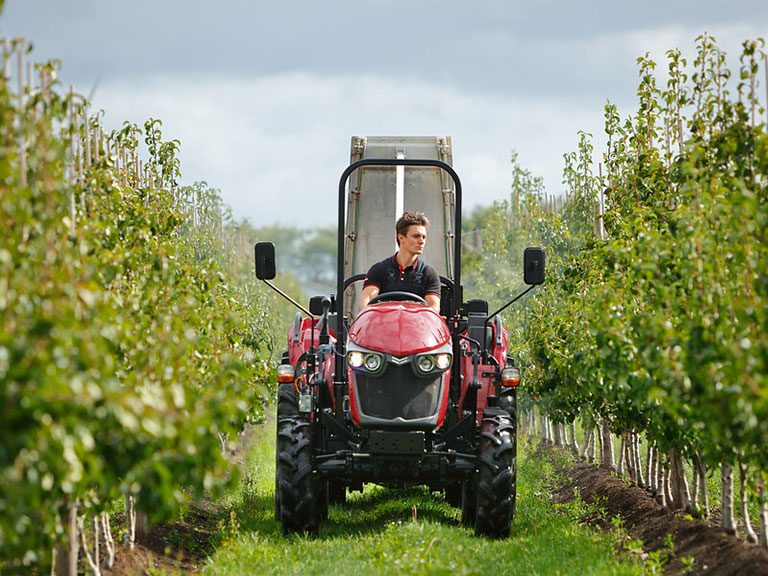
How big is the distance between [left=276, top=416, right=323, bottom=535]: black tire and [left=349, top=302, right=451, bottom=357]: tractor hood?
36.7 inches

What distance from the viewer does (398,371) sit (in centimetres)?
806

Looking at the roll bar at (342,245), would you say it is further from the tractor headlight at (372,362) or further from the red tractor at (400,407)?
the tractor headlight at (372,362)

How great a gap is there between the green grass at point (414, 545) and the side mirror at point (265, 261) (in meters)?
2.04

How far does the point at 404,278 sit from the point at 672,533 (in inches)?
112

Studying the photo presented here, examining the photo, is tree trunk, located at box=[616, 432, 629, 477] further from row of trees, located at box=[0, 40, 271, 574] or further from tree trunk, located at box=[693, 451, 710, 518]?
row of trees, located at box=[0, 40, 271, 574]

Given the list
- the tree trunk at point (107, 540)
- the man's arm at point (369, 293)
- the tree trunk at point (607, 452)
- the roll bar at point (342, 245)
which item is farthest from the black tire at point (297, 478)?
the tree trunk at point (607, 452)

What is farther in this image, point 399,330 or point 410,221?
point 410,221

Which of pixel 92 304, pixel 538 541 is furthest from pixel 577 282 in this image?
pixel 92 304

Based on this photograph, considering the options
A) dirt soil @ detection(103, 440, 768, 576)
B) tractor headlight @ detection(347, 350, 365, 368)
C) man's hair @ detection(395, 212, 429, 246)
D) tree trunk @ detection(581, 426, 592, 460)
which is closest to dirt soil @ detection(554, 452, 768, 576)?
dirt soil @ detection(103, 440, 768, 576)

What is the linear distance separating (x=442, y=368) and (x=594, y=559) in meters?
1.68

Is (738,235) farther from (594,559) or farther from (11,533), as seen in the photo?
(11,533)

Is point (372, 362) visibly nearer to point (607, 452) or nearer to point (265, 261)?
point (265, 261)

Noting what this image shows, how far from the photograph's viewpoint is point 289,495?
28.2 feet

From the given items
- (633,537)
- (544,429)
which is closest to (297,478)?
(633,537)
